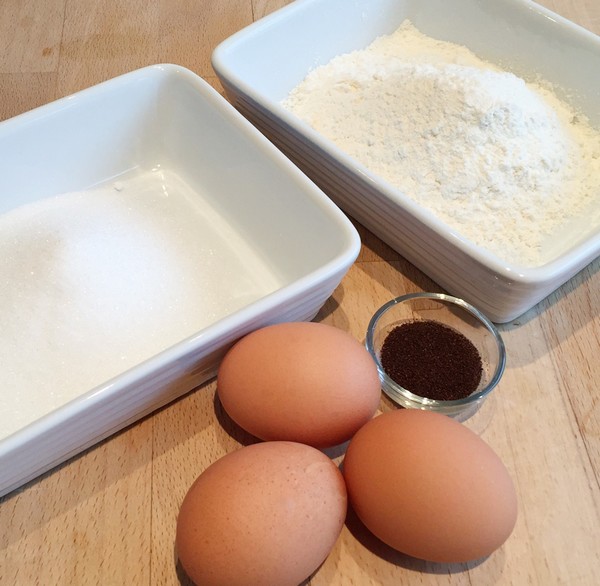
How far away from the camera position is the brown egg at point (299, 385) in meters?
0.63

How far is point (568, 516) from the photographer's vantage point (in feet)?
2.27

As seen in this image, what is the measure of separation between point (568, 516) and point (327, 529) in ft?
0.94

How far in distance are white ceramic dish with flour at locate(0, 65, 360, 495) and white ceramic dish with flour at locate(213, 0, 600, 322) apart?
0.22 feet

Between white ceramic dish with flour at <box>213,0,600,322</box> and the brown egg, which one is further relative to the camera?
white ceramic dish with flour at <box>213,0,600,322</box>

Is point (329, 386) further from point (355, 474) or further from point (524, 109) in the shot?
point (524, 109)

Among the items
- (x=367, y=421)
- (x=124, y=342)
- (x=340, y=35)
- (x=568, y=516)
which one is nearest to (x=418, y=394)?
(x=367, y=421)

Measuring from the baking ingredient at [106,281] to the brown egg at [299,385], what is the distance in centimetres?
15

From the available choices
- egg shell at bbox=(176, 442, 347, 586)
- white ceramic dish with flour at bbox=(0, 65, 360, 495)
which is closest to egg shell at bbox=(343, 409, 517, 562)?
egg shell at bbox=(176, 442, 347, 586)

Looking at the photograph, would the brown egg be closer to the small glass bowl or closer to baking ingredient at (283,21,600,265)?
the small glass bowl

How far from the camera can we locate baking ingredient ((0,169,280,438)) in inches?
29.0

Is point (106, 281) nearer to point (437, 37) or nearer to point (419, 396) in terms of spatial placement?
point (419, 396)

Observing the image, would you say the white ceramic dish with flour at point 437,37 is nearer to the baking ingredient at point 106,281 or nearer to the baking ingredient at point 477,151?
the baking ingredient at point 477,151

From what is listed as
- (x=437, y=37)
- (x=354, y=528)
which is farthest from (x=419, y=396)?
(x=437, y=37)

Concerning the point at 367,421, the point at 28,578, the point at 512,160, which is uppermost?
the point at 512,160
